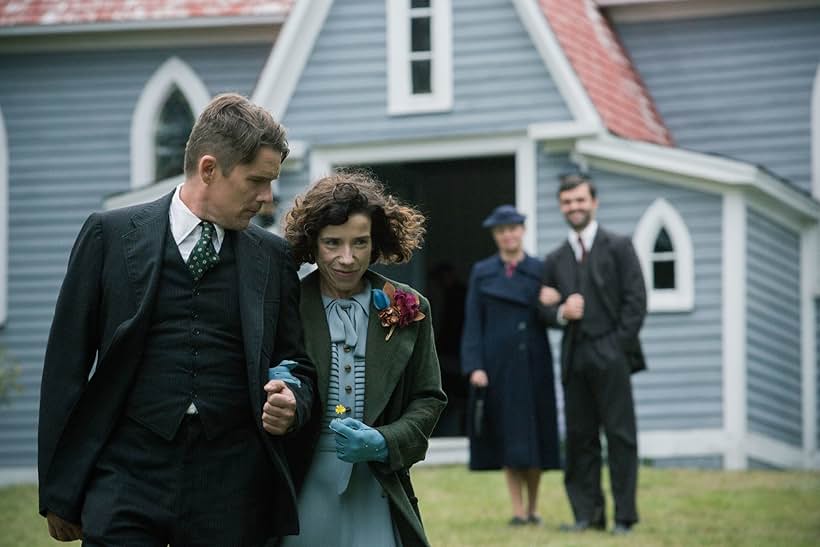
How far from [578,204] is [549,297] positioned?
0.63m

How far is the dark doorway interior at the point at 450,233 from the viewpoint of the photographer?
16.8m

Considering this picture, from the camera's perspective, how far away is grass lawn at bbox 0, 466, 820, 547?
9.95 metres

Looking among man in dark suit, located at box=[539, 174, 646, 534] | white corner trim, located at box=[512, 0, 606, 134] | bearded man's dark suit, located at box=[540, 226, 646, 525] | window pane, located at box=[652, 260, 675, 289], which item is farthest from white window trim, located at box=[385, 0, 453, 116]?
bearded man's dark suit, located at box=[540, 226, 646, 525]

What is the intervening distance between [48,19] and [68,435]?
1405 cm

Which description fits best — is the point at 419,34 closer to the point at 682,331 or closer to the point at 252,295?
the point at 682,331

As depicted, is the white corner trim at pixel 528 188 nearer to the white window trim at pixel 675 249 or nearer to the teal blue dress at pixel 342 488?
the white window trim at pixel 675 249

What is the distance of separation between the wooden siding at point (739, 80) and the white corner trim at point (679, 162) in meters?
2.17

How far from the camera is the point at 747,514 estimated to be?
11.3 metres

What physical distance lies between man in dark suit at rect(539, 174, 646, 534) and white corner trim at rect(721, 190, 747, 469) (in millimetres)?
4771

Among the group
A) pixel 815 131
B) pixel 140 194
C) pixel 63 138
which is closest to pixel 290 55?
pixel 140 194

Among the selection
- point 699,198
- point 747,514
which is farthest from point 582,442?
point 699,198

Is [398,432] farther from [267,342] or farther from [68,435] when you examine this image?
[68,435]

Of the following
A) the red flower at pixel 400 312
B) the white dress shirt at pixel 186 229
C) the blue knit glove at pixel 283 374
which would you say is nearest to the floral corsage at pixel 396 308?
the red flower at pixel 400 312

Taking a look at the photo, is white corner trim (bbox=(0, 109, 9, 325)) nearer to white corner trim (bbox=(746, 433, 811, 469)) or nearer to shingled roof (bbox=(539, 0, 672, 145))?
shingled roof (bbox=(539, 0, 672, 145))
